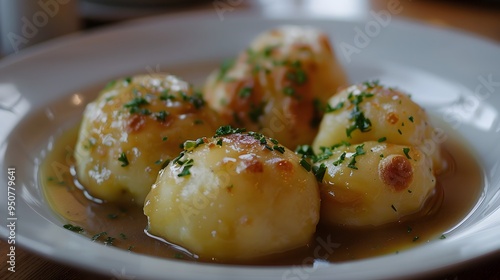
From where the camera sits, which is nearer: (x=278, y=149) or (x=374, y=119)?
(x=278, y=149)

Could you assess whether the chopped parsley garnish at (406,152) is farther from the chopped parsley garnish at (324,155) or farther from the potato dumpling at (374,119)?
the chopped parsley garnish at (324,155)

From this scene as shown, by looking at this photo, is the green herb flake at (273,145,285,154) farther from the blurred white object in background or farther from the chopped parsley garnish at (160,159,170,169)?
the blurred white object in background

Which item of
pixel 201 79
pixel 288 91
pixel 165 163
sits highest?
pixel 165 163

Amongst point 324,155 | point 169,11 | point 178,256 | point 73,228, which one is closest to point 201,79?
point 169,11

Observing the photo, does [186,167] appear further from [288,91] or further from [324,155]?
[288,91]

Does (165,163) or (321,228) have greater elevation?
(165,163)

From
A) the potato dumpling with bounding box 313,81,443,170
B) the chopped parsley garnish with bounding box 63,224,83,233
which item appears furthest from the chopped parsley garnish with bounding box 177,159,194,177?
the potato dumpling with bounding box 313,81,443,170

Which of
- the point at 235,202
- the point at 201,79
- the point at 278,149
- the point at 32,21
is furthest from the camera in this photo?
the point at 32,21
